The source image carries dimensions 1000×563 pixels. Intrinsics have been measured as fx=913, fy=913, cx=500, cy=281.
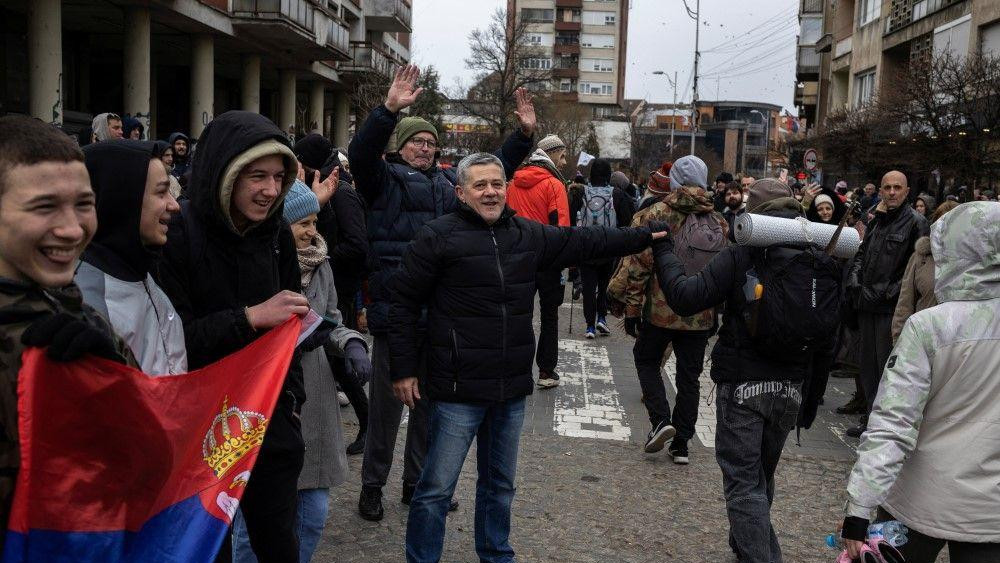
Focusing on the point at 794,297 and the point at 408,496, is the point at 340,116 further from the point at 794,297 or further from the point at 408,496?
the point at 794,297

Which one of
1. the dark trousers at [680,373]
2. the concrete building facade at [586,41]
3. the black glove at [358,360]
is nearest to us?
the black glove at [358,360]

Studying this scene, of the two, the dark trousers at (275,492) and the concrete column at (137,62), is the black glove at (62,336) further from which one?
the concrete column at (137,62)

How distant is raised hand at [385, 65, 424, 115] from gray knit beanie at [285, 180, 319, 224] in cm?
103

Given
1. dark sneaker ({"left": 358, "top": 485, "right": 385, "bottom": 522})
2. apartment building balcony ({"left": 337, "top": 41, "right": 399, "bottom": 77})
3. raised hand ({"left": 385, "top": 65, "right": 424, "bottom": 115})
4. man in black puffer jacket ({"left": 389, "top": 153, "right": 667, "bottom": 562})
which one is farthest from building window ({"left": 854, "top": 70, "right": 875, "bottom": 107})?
man in black puffer jacket ({"left": 389, "top": 153, "right": 667, "bottom": 562})

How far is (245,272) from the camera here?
10.3ft

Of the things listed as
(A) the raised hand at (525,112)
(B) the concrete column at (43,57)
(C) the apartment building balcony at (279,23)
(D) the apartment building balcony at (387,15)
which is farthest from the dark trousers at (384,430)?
(D) the apartment building balcony at (387,15)

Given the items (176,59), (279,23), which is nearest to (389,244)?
(279,23)

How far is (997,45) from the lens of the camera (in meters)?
26.1

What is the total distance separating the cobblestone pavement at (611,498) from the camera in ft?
16.5

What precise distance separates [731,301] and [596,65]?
118152 millimetres

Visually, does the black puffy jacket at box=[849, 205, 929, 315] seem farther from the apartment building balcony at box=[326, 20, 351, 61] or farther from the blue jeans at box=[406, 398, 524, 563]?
the apartment building balcony at box=[326, 20, 351, 61]

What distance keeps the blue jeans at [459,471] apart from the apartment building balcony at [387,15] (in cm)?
4604

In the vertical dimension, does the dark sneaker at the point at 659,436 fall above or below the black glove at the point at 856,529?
below

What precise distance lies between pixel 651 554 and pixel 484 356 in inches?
65.8
